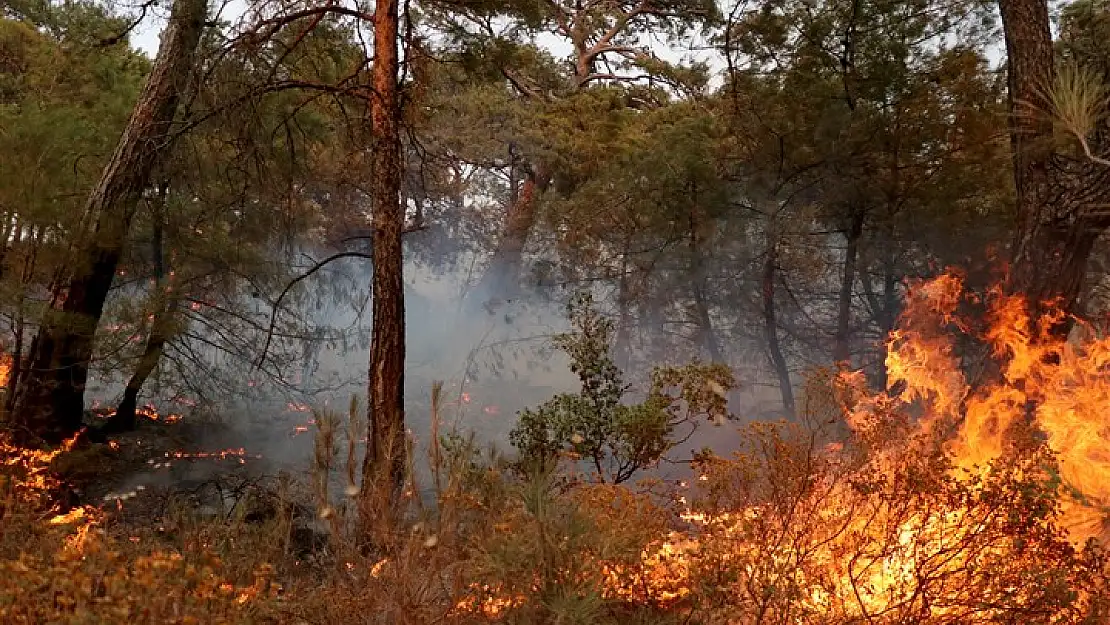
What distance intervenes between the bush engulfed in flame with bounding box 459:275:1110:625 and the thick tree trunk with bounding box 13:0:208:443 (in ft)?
20.6

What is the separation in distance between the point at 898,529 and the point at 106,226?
307 inches

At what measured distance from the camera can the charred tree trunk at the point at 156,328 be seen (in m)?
8.77

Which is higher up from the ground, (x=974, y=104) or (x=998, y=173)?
(x=974, y=104)

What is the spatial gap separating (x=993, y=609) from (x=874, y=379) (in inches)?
352

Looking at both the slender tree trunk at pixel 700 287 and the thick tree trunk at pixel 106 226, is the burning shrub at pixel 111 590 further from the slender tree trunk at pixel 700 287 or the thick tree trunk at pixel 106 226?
the slender tree trunk at pixel 700 287

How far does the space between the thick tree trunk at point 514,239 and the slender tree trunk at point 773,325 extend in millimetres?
5696

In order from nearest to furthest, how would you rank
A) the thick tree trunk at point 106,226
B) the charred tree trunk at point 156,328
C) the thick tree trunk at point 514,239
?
the thick tree trunk at point 106,226 → the charred tree trunk at point 156,328 → the thick tree trunk at point 514,239

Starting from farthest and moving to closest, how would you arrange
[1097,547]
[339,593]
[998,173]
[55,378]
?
[998,173]
[55,378]
[1097,547]
[339,593]

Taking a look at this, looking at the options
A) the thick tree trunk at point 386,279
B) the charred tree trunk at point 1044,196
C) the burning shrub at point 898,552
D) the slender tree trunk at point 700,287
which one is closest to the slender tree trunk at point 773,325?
the slender tree trunk at point 700,287

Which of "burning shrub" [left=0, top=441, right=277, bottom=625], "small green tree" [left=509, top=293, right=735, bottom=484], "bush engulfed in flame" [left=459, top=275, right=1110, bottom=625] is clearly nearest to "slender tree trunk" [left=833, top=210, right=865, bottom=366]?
"small green tree" [left=509, top=293, right=735, bottom=484]

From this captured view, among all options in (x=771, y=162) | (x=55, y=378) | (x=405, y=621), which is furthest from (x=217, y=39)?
(x=771, y=162)

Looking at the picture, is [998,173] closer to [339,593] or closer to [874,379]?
[874,379]

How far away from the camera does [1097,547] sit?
4.77 meters

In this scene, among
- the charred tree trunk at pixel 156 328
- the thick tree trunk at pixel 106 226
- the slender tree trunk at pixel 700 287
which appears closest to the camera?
the thick tree trunk at pixel 106 226
